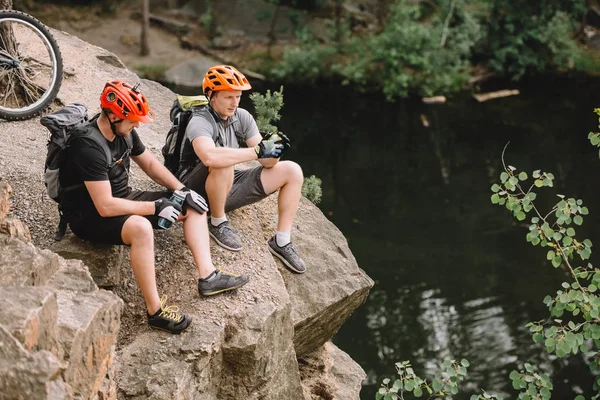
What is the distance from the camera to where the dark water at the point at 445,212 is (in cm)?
1452

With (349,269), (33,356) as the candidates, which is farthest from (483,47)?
(33,356)

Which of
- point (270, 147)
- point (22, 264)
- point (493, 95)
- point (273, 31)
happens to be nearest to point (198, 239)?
point (270, 147)

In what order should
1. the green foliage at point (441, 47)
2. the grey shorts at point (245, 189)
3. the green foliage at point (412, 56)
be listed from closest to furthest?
the grey shorts at point (245, 189), the green foliage at point (412, 56), the green foliage at point (441, 47)

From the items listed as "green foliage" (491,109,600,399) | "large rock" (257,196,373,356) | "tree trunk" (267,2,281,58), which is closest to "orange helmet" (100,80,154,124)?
"large rock" (257,196,373,356)

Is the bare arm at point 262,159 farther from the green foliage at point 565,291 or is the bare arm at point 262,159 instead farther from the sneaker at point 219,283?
the green foliage at point 565,291

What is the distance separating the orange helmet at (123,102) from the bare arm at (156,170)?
2.11 ft

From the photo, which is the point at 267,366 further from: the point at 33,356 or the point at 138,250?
the point at 33,356

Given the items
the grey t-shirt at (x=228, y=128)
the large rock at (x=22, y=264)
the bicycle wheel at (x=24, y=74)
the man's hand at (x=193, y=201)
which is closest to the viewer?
the large rock at (x=22, y=264)

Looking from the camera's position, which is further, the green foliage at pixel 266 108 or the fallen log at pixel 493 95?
the fallen log at pixel 493 95

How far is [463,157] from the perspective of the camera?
21.7m

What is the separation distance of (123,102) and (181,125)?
1129 millimetres

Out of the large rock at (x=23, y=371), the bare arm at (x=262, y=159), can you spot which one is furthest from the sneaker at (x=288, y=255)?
the large rock at (x=23, y=371)

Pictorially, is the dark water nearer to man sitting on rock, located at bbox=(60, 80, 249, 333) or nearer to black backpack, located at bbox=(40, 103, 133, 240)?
man sitting on rock, located at bbox=(60, 80, 249, 333)

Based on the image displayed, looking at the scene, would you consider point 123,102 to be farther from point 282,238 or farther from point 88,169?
point 282,238
